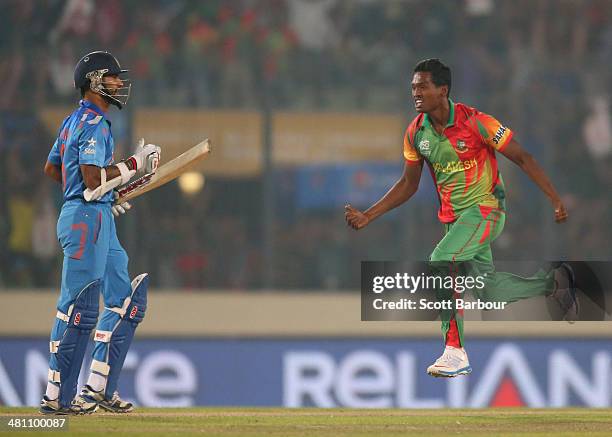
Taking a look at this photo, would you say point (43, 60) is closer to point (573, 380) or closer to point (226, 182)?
point (226, 182)

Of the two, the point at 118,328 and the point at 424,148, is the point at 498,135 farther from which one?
the point at 118,328

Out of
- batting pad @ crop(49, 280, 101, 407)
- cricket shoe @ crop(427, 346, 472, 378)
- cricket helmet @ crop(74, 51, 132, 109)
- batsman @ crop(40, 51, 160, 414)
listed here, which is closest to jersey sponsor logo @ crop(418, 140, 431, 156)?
cricket shoe @ crop(427, 346, 472, 378)

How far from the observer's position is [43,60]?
Answer: 45.3 feet

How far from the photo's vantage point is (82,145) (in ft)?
25.2

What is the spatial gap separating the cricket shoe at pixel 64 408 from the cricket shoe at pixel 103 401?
4cm

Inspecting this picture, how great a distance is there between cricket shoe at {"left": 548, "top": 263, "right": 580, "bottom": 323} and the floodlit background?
4523mm

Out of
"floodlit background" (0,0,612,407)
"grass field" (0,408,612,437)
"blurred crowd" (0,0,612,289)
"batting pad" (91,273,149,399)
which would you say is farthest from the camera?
"blurred crowd" (0,0,612,289)

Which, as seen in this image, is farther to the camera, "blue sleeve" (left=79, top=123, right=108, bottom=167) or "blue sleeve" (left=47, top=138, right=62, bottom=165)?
"blue sleeve" (left=47, top=138, right=62, bottom=165)

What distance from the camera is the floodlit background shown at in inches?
525

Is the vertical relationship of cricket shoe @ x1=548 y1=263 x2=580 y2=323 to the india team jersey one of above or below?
below

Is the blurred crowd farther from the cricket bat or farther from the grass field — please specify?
the cricket bat

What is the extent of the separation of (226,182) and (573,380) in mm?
3860

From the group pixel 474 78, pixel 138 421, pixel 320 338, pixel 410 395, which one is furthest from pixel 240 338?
pixel 138 421

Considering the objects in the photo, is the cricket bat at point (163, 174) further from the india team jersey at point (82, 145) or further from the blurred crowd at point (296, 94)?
the blurred crowd at point (296, 94)
